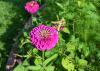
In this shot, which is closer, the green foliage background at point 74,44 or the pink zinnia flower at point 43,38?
the pink zinnia flower at point 43,38

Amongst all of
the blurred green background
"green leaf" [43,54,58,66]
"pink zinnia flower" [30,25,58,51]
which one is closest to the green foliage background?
"green leaf" [43,54,58,66]

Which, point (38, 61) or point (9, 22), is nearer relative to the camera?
point (38, 61)

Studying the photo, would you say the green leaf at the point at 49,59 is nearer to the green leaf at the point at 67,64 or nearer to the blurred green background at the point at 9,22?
the green leaf at the point at 67,64

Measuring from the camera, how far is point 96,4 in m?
2.03

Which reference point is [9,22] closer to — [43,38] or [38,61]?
[38,61]

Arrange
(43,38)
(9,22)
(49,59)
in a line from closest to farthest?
(43,38) → (49,59) → (9,22)

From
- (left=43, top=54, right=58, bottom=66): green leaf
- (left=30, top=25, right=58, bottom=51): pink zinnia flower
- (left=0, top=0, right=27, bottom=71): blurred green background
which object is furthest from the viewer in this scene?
(left=0, top=0, right=27, bottom=71): blurred green background

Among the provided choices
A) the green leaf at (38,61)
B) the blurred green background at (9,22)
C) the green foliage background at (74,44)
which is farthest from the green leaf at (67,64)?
the blurred green background at (9,22)

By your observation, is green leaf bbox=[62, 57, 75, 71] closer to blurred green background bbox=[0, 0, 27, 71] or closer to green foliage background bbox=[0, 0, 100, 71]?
green foliage background bbox=[0, 0, 100, 71]

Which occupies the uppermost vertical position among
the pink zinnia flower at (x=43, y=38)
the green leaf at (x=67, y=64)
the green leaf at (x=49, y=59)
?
the pink zinnia flower at (x=43, y=38)

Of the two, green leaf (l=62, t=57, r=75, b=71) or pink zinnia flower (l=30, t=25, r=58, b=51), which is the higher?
pink zinnia flower (l=30, t=25, r=58, b=51)

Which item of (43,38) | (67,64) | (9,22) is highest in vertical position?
(43,38)

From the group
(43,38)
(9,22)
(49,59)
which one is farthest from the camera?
(9,22)

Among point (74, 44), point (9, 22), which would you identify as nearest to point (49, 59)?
point (74, 44)
